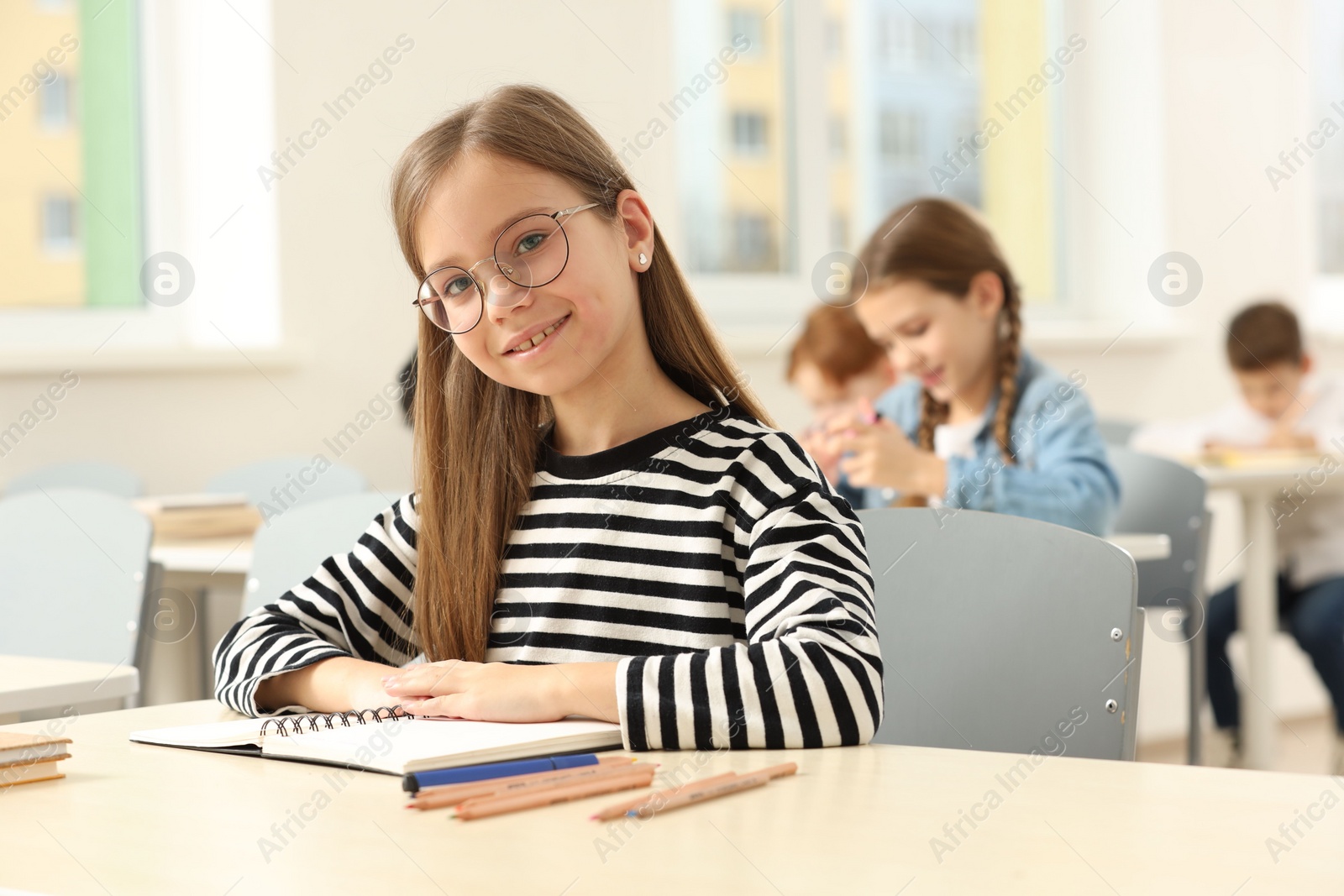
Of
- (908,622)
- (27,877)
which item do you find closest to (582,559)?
(908,622)

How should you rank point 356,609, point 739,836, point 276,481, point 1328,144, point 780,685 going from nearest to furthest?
1. point 739,836
2. point 780,685
3. point 356,609
4. point 276,481
5. point 1328,144

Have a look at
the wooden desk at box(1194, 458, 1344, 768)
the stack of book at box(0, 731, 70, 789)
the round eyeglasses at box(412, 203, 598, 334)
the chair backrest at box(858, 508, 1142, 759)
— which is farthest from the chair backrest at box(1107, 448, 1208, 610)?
the stack of book at box(0, 731, 70, 789)

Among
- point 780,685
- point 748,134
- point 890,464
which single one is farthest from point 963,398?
point 748,134

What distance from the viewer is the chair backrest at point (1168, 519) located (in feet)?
8.41

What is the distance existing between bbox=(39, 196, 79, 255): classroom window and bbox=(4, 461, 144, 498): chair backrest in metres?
0.59

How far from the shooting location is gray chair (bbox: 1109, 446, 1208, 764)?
8.41ft

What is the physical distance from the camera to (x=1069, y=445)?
88.4 inches

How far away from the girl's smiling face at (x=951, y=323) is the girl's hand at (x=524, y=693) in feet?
5.04

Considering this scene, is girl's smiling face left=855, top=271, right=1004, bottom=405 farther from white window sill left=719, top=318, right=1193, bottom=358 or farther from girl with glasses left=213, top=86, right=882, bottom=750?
white window sill left=719, top=318, right=1193, bottom=358
